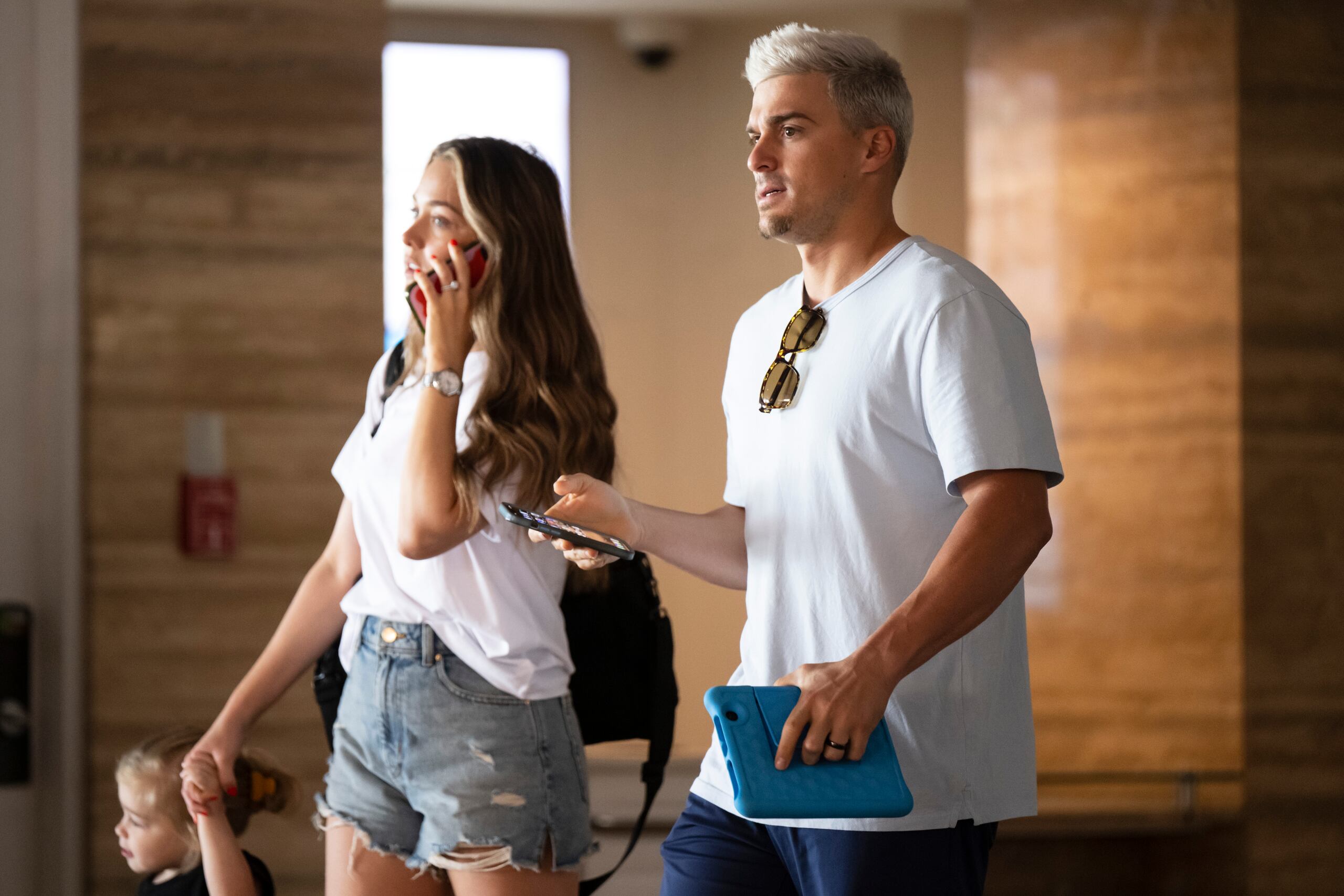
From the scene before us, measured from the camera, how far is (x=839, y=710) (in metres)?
1.19

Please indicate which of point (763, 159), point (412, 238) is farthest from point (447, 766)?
point (763, 159)

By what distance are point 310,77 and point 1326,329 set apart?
2.70m

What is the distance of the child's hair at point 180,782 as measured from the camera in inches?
78.3

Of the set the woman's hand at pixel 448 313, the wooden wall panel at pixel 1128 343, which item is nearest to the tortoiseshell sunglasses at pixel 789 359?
the woman's hand at pixel 448 313

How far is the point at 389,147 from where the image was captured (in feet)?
13.7

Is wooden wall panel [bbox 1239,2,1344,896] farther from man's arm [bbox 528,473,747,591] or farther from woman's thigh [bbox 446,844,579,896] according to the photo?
woman's thigh [bbox 446,844,579,896]

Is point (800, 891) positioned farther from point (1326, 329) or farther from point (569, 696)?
point (1326, 329)

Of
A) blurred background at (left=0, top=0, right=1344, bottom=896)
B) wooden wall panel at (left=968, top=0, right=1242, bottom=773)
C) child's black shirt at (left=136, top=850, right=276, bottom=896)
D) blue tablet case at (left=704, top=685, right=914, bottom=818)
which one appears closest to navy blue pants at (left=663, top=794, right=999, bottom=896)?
blue tablet case at (left=704, top=685, right=914, bottom=818)

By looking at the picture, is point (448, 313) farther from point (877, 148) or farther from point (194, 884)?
point (194, 884)

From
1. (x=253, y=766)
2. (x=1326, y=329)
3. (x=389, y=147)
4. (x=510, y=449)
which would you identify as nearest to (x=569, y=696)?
(x=510, y=449)

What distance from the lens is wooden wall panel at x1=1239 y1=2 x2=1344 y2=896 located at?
338 cm

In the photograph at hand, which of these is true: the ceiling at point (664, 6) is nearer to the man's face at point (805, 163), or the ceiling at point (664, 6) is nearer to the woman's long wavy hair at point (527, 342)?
the woman's long wavy hair at point (527, 342)

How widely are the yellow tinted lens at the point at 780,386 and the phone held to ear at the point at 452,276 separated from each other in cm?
52

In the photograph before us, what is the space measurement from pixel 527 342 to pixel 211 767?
2.51 feet
